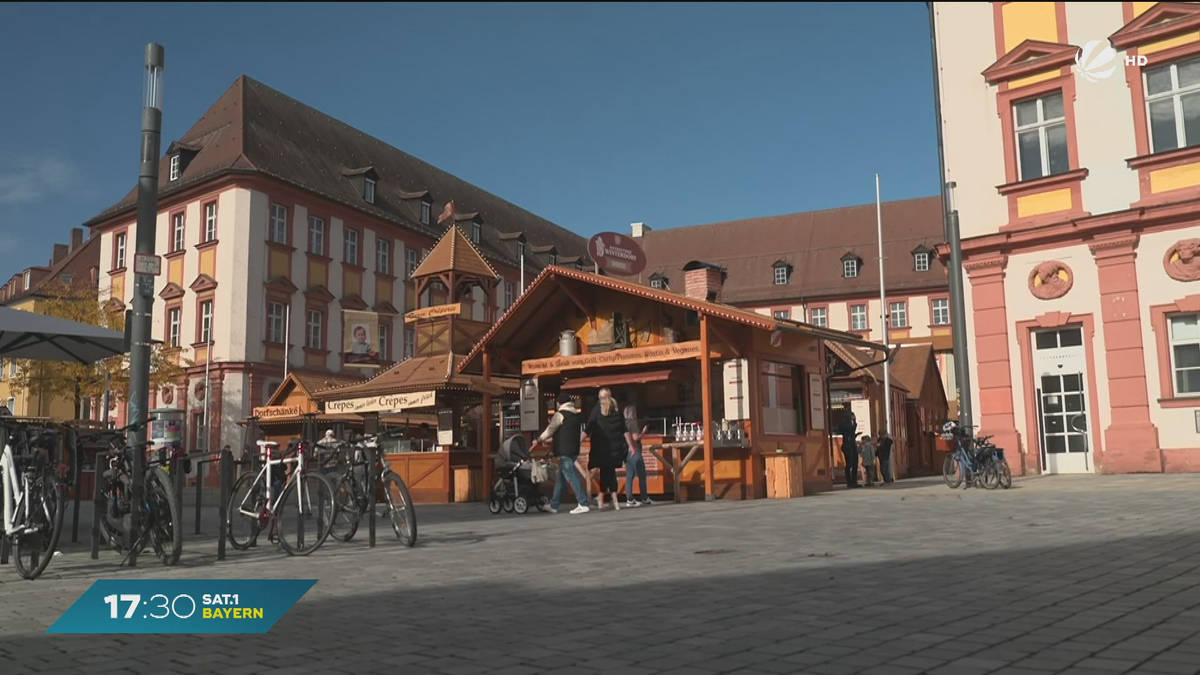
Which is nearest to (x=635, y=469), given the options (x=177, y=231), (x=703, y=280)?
(x=703, y=280)

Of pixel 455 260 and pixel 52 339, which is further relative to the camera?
pixel 455 260

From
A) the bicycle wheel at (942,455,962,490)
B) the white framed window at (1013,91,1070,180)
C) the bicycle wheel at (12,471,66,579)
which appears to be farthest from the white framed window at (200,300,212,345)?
the bicycle wheel at (12,471,66,579)

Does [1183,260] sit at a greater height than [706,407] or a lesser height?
greater

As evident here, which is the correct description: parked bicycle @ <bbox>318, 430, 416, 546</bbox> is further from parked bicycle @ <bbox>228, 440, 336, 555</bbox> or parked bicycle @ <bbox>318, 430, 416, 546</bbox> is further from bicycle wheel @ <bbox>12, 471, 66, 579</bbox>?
bicycle wheel @ <bbox>12, 471, 66, 579</bbox>

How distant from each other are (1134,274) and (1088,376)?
92.0 inches

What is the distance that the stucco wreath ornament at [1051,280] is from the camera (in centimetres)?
2295

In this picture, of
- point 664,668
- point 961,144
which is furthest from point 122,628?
point 961,144

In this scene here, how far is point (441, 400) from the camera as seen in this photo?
24.2 meters

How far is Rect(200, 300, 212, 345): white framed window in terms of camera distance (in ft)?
146

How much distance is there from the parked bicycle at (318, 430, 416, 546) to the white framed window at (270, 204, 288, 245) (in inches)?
1455

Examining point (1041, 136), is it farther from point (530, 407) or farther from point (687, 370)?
point (530, 407)

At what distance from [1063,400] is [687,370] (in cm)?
873

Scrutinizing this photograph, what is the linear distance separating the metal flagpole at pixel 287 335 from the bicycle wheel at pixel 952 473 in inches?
1275

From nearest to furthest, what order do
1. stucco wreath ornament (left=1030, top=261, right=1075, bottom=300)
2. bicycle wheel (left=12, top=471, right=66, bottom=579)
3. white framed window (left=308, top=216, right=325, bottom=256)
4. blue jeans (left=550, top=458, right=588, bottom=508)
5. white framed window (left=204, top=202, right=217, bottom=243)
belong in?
bicycle wheel (left=12, top=471, right=66, bottom=579)
blue jeans (left=550, top=458, right=588, bottom=508)
stucco wreath ornament (left=1030, top=261, right=1075, bottom=300)
white framed window (left=204, top=202, right=217, bottom=243)
white framed window (left=308, top=216, right=325, bottom=256)
